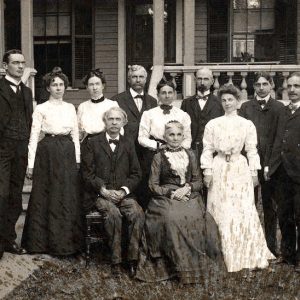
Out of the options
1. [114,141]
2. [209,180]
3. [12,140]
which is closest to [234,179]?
[209,180]

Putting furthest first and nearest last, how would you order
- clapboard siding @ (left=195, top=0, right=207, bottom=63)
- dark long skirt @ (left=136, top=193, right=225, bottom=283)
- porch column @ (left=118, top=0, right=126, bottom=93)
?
porch column @ (left=118, top=0, right=126, bottom=93) < clapboard siding @ (left=195, top=0, right=207, bottom=63) < dark long skirt @ (left=136, top=193, right=225, bottom=283)

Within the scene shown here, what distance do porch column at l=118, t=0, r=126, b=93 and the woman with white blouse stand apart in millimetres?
7211

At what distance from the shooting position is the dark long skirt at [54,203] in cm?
636

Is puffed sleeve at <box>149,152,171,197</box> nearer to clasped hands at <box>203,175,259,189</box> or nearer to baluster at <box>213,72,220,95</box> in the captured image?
clasped hands at <box>203,175,259,189</box>

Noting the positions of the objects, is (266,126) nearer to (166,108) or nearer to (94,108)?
(166,108)

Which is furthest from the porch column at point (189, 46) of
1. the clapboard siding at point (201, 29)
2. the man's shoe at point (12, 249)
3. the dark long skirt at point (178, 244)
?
the man's shoe at point (12, 249)

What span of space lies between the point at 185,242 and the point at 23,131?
1.99 meters

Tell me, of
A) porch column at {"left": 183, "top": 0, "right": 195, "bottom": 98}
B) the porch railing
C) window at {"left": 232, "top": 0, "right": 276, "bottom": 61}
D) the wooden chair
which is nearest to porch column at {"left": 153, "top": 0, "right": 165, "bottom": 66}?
the porch railing

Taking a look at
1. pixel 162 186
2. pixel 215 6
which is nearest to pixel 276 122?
pixel 162 186

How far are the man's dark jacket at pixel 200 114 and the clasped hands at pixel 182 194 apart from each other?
2.96ft

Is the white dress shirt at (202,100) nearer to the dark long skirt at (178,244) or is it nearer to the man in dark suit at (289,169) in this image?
the man in dark suit at (289,169)

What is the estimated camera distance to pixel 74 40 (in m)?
13.8

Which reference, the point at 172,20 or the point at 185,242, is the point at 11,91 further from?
the point at 172,20

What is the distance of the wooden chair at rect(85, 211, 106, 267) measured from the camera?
6.03 metres
